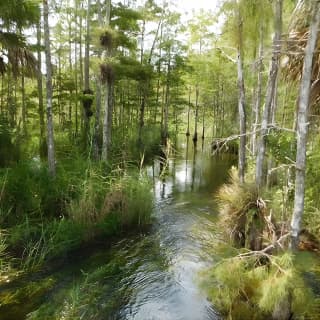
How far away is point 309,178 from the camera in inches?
236

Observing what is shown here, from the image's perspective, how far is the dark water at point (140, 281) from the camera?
14.2 feet

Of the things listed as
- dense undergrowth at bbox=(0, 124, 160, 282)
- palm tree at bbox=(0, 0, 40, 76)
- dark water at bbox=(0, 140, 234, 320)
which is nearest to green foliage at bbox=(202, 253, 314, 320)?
dark water at bbox=(0, 140, 234, 320)

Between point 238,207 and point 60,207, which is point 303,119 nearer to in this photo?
point 238,207

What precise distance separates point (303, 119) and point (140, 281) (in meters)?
3.58

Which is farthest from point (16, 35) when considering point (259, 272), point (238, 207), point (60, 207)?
point (259, 272)

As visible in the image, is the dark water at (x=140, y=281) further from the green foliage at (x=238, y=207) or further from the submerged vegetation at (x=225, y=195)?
the green foliage at (x=238, y=207)

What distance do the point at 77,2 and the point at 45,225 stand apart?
11124 millimetres

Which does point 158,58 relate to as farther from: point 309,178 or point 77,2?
point 309,178

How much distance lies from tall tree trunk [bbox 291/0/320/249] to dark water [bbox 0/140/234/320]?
4.87 feet

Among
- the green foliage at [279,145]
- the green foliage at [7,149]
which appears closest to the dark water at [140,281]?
the green foliage at [279,145]

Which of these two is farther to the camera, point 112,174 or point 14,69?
point 112,174

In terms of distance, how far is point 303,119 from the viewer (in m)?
3.46

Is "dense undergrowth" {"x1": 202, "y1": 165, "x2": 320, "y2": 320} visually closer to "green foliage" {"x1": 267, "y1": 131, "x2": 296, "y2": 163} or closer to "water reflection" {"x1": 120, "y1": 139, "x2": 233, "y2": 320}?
"water reflection" {"x1": 120, "y1": 139, "x2": 233, "y2": 320}

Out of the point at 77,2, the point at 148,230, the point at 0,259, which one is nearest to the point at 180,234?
the point at 148,230
